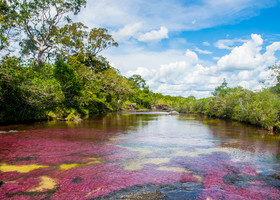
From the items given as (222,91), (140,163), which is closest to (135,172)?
(140,163)

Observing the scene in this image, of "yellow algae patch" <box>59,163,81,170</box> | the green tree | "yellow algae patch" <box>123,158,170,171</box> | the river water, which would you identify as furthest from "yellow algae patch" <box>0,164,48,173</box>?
the green tree

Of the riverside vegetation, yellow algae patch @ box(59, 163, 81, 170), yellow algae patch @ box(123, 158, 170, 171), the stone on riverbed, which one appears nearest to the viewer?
the stone on riverbed

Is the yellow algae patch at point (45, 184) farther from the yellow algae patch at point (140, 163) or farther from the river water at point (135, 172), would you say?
the yellow algae patch at point (140, 163)

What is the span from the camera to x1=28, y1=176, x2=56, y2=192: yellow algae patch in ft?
15.2

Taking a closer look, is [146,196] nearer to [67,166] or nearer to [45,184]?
[45,184]

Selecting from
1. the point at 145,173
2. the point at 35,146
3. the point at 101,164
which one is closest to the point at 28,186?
the point at 101,164

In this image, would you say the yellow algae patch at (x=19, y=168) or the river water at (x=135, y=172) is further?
the yellow algae patch at (x=19, y=168)

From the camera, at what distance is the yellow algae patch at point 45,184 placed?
462cm

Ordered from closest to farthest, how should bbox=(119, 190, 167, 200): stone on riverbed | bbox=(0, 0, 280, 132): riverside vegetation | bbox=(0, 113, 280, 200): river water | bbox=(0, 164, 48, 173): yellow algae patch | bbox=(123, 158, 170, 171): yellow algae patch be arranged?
bbox=(119, 190, 167, 200): stone on riverbed → bbox=(0, 113, 280, 200): river water → bbox=(0, 164, 48, 173): yellow algae patch → bbox=(123, 158, 170, 171): yellow algae patch → bbox=(0, 0, 280, 132): riverside vegetation

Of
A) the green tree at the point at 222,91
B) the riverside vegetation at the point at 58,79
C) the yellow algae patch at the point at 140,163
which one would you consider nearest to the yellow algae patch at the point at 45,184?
the yellow algae patch at the point at 140,163

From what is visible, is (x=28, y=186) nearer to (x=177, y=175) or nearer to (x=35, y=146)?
(x=177, y=175)

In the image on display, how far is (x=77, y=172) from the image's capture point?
229 inches

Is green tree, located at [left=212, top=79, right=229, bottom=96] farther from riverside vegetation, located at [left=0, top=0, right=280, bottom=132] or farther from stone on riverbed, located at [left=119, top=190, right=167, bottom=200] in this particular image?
stone on riverbed, located at [left=119, top=190, right=167, bottom=200]

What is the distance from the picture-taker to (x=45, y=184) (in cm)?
490
